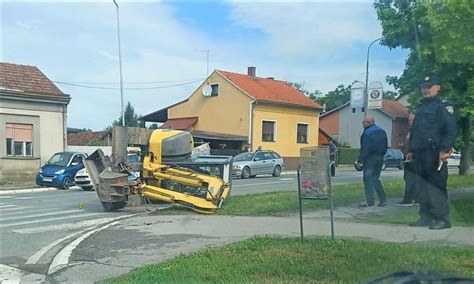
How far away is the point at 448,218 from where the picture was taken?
7.64 metres

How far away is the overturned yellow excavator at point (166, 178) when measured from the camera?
11734mm

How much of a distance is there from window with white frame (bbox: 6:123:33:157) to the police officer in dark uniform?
23598mm

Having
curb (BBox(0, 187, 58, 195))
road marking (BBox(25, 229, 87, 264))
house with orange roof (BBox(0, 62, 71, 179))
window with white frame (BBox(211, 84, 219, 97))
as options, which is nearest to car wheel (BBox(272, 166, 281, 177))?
window with white frame (BBox(211, 84, 219, 97))

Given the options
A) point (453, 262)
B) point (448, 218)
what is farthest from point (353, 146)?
point (453, 262)

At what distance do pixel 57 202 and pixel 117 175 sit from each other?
4570 mm

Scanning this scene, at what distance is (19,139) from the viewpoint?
27406 millimetres

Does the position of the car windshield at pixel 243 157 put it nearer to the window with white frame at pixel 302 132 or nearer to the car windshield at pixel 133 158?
the car windshield at pixel 133 158

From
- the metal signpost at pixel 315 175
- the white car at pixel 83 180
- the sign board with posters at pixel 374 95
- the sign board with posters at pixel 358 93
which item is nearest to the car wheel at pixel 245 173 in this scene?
the white car at pixel 83 180

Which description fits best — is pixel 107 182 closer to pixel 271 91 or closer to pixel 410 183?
pixel 271 91

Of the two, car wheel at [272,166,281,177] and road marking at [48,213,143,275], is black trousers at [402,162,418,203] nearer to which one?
road marking at [48,213,143,275]

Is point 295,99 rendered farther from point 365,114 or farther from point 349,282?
point 349,282

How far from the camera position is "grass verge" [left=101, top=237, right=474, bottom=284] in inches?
212

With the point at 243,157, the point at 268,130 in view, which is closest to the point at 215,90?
the point at 268,130

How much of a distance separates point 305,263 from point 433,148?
9.17 ft
